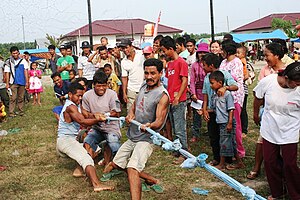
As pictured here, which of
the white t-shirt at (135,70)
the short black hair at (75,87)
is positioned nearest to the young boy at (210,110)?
the short black hair at (75,87)

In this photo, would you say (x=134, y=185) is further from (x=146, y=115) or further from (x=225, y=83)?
(x=225, y=83)

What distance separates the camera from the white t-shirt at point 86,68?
868 cm

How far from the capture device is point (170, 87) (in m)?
5.79

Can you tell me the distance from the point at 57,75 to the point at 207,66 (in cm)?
422

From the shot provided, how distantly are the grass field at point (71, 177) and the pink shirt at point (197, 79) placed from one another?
888 mm

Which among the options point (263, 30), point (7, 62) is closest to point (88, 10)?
point (7, 62)

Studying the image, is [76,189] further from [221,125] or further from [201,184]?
[221,125]

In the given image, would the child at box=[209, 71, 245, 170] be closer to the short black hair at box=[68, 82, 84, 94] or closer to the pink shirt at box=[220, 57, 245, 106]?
the pink shirt at box=[220, 57, 245, 106]

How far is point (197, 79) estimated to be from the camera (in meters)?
6.42

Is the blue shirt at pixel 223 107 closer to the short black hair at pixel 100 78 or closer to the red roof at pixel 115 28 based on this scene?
the short black hair at pixel 100 78

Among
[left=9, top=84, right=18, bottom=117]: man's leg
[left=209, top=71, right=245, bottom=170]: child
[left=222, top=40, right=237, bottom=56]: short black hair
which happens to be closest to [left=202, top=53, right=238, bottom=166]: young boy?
[left=209, top=71, right=245, bottom=170]: child

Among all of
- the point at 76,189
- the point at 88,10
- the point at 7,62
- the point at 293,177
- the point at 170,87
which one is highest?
the point at 88,10

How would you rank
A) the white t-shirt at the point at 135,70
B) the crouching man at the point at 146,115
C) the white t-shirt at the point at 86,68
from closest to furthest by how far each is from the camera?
the crouching man at the point at 146,115 < the white t-shirt at the point at 135,70 < the white t-shirt at the point at 86,68

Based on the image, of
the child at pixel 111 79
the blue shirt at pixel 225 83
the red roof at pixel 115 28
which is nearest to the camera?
the blue shirt at pixel 225 83
